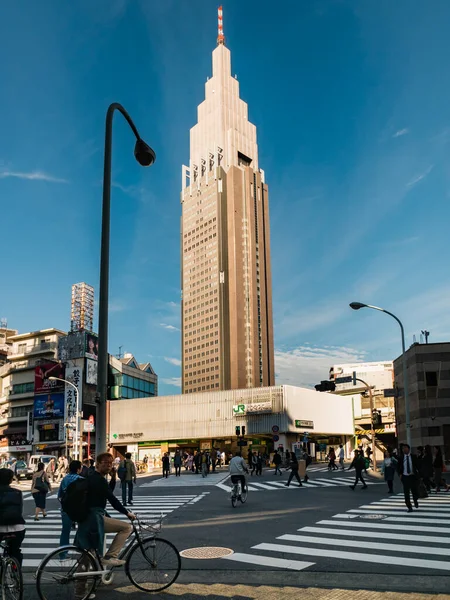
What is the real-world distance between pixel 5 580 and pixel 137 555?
1.58 meters

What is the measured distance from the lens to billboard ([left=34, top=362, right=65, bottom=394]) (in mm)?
90688

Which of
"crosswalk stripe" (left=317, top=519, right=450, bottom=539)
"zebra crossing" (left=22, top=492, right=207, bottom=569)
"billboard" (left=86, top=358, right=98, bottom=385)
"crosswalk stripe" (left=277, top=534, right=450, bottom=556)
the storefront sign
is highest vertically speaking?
"billboard" (left=86, top=358, right=98, bottom=385)

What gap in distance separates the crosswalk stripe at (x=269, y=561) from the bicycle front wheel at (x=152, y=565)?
2036 millimetres

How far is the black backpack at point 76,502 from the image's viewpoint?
7109 mm

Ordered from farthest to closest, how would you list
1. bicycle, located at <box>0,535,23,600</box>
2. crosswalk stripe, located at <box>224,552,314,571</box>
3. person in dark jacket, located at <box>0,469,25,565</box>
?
crosswalk stripe, located at <box>224,552,314,571</box>, person in dark jacket, located at <box>0,469,25,565</box>, bicycle, located at <box>0,535,23,600</box>

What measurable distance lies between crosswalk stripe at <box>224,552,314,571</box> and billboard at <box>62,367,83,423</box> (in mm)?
78177

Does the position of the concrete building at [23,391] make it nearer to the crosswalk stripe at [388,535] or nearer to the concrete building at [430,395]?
the concrete building at [430,395]

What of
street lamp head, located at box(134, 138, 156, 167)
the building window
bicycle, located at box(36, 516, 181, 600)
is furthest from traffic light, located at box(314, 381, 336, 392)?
bicycle, located at box(36, 516, 181, 600)

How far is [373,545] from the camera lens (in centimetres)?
1038

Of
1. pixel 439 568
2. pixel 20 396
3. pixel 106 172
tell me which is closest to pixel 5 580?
pixel 439 568

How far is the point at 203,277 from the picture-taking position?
630ft

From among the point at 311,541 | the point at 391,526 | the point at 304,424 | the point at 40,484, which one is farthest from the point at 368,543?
the point at 304,424

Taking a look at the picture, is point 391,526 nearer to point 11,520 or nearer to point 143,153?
point 11,520

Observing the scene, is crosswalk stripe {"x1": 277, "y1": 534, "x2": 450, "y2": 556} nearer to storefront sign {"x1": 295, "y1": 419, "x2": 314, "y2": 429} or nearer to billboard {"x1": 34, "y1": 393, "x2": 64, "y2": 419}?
storefront sign {"x1": 295, "y1": 419, "x2": 314, "y2": 429}
